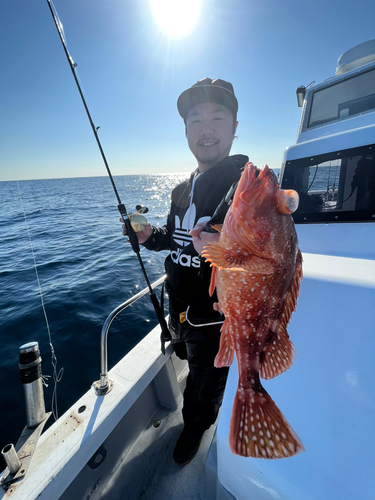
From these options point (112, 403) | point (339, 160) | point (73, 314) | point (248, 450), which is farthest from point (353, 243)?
point (73, 314)

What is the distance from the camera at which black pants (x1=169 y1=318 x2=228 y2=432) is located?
2518mm

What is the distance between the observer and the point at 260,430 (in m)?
1.25

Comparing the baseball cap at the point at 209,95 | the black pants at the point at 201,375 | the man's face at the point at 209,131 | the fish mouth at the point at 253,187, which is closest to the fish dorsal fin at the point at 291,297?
the fish mouth at the point at 253,187

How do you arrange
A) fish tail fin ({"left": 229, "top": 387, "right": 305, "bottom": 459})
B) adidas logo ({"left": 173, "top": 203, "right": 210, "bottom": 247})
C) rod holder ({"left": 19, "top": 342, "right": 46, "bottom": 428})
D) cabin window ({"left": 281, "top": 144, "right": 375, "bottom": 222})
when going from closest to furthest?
fish tail fin ({"left": 229, "top": 387, "right": 305, "bottom": 459}) < rod holder ({"left": 19, "top": 342, "right": 46, "bottom": 428}) < adidas logo ({"left": 173, "top": 203, "right": 210, "bottom": 247}) < cabin window ({"left": 281, "top": 144, "right": 375, "bottom": 222})

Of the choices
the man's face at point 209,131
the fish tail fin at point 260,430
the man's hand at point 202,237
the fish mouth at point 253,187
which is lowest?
the fish tail fin at point 260,430

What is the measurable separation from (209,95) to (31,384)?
3108mm

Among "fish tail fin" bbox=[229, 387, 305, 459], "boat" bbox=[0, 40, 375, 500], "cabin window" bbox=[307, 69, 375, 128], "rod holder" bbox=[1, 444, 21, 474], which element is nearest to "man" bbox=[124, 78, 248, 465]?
"boat" bbox=[0, 40, 375, 500]

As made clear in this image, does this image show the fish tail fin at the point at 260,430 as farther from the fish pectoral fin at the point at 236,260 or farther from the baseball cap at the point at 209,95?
the baseball cap at the point at 209,95

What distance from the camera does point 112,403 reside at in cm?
241

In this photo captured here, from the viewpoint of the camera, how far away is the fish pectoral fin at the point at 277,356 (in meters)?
1.38

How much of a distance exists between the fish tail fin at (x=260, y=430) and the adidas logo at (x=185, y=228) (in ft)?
4.94

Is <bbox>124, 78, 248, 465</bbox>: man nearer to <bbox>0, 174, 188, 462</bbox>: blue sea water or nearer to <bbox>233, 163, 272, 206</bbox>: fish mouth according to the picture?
<bbox>233, 163, 272, 206</bbox>: fish mouth

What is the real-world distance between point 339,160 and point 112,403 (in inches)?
158

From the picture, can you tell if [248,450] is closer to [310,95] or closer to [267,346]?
[267,346]
